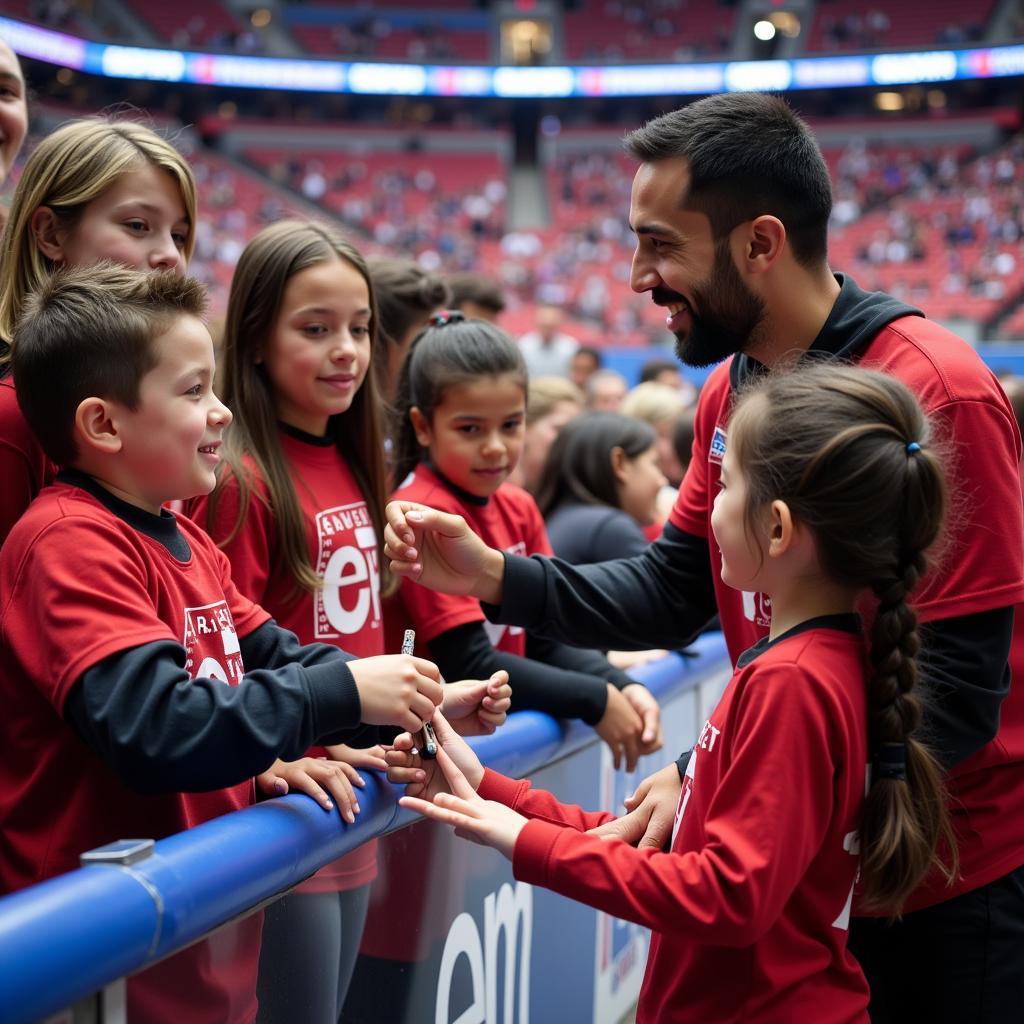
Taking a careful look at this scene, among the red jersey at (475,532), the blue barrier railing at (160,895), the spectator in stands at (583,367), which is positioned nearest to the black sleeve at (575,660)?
the red jersey at (475,532)

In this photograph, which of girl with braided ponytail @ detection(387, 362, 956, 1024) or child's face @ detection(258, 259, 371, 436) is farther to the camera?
child's face @ detection(258, 259, 371, 436)

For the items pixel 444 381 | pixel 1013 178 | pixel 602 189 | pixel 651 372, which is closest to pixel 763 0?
pixel 602 189

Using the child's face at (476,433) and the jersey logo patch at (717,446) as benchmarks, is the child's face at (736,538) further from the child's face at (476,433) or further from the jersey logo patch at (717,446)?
the child's face at (476,433)

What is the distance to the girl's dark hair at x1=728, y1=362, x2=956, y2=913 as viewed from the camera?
1.63 metres

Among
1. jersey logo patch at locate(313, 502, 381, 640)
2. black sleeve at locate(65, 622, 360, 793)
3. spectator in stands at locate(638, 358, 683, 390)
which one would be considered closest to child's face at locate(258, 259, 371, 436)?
jersey logo patch at locate(313, 502, 381, 640)

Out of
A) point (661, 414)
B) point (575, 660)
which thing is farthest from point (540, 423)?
point (575, 660)

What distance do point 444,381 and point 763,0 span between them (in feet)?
116

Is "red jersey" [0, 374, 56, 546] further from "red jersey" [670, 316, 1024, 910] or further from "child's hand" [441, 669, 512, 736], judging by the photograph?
"red jersey" [670, 316, 1024, 910]

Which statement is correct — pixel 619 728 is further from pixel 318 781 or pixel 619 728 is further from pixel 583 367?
pixel 583 367

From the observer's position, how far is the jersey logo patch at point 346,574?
8.24 ft

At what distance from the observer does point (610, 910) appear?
1584mm

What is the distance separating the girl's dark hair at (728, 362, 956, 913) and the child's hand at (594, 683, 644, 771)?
1132 mm

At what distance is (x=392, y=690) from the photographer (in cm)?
172

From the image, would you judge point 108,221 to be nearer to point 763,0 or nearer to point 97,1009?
point 97,1009
